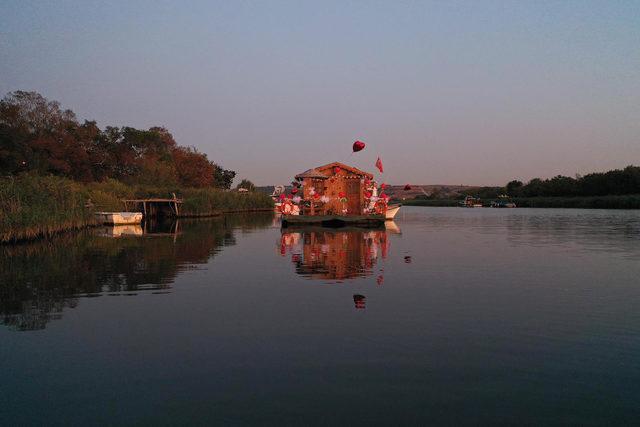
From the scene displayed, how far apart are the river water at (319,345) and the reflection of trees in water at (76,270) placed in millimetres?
116

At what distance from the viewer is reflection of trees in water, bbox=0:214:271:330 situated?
11883mm

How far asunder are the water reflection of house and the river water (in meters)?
0.27

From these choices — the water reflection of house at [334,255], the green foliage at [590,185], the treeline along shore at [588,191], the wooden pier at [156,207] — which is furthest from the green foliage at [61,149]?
the green foliage at [590,185]

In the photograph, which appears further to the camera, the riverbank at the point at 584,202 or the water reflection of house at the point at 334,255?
the riverbank at the point at 584,202

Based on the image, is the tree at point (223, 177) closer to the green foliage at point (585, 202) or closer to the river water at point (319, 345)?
the green foliage at point (585, 202)

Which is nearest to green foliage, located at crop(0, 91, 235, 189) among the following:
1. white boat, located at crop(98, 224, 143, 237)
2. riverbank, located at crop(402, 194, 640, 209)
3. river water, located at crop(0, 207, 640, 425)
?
white boat, located at crop(98, 224, 143, 237)

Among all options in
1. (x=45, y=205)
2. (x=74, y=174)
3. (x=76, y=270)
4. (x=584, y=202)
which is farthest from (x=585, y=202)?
(x=76, y=270)

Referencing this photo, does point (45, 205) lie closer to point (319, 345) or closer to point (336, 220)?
point (336, 220)

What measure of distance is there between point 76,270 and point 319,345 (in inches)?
475

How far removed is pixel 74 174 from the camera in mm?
67938

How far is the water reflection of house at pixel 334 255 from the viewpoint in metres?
17.2

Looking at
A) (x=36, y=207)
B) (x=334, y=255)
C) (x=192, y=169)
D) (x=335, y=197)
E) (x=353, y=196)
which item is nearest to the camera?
(x=334, y=255)

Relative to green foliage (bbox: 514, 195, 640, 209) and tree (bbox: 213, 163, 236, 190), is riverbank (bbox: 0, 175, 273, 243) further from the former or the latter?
green foliage (bbox: 514, 195, 640, 209)

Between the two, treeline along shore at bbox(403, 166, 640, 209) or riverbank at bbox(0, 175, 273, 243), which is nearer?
riverbank at bbox(0, 175, 273, 243)
